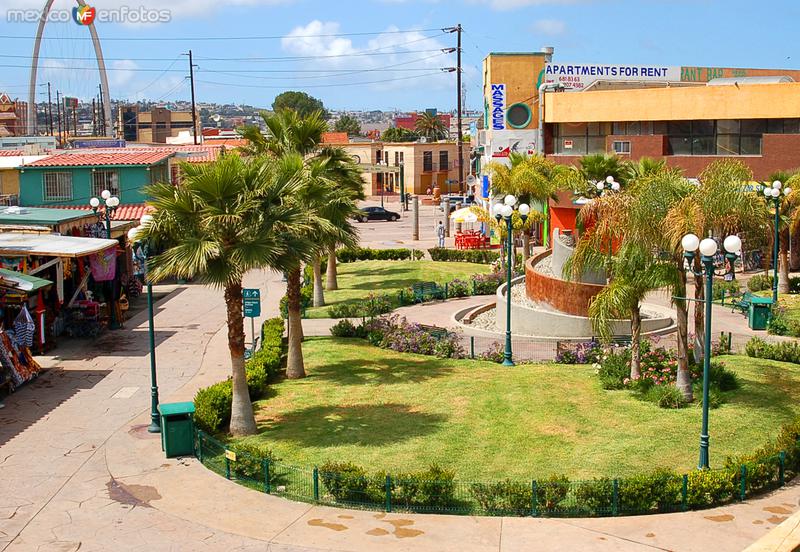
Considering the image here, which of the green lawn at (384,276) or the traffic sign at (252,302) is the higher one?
the traffic sign at (252,302)

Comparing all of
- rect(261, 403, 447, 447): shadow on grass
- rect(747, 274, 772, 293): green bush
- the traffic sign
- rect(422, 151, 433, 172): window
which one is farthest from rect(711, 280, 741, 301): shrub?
rect(422, 151, 433, 172): window

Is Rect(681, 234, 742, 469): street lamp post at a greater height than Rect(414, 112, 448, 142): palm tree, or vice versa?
Rect(414, 112, 448, 142): palm tree

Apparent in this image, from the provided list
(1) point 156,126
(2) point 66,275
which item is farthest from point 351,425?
(1) point 156,126

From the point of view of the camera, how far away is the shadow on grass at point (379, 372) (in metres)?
26.1

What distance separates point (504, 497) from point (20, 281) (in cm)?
1700

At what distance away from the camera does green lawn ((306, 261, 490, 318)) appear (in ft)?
131

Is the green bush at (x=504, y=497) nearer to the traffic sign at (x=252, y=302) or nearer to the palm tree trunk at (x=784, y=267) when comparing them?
the traffic sign at (x=252, y=302)

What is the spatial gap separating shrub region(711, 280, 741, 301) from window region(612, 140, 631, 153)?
13240mm

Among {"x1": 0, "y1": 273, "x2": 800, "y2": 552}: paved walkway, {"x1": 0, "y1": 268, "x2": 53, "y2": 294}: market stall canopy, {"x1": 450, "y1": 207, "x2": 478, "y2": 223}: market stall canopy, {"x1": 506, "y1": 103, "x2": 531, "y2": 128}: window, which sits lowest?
{"x1": 0, "y1": 273, "x2": 800, "y2": 552}: paved walkway

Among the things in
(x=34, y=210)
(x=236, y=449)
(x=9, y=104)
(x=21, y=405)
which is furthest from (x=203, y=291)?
(x=9, y=104)

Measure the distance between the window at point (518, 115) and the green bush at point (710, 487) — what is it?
41904mm

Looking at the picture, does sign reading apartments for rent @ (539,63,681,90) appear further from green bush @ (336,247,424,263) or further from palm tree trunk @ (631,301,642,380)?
palm tree trunk @ (631,301,642,380)

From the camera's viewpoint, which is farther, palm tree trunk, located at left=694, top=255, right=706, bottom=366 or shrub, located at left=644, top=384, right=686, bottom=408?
shrub, located at left=644, top=384, right=686, bottom=408

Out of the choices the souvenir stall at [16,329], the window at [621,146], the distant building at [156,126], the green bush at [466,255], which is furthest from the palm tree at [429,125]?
the souvenir stall at [16,329]
